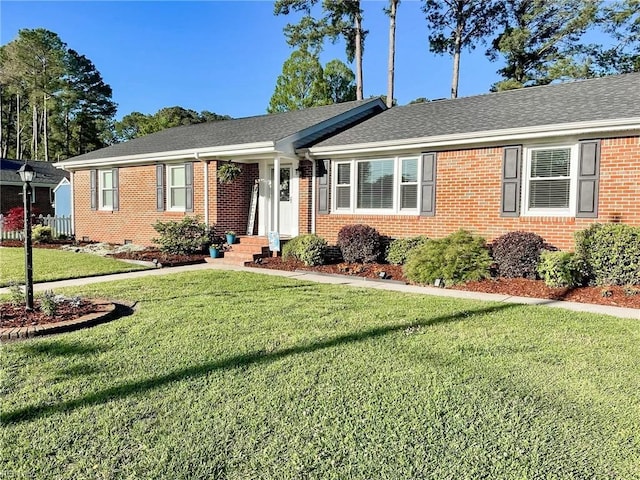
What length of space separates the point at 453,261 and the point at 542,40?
1873 centimetres

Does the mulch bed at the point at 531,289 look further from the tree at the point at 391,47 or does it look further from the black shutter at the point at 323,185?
the tree at the point at 391,47

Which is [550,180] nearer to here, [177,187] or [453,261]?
[453,261]

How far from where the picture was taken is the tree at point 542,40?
20.2 m

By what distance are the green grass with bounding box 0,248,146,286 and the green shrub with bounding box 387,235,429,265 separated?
18.5ft

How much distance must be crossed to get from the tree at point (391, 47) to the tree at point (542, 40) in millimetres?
5144

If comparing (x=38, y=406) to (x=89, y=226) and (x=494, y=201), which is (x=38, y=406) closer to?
(x=494, y=201)

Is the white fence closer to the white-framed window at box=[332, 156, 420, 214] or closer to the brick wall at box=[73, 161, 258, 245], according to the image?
the brick wall at box=[73, 161, 258, 245]

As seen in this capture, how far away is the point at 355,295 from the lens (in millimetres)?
7031

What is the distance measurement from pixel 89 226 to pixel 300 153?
9538 mm

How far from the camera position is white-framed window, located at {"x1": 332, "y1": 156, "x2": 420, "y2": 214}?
10.4 meters

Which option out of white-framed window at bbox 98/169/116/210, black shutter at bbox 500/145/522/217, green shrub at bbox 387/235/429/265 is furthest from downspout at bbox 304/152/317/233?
white-framed window at bbox 98/169/116/210

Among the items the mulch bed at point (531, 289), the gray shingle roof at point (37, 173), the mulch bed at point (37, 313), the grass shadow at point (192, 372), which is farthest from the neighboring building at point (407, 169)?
the gray shingle roof at point (37, 173)

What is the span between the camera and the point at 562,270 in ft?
24.4

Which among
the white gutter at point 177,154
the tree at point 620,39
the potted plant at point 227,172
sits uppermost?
the tree at point 620,39
